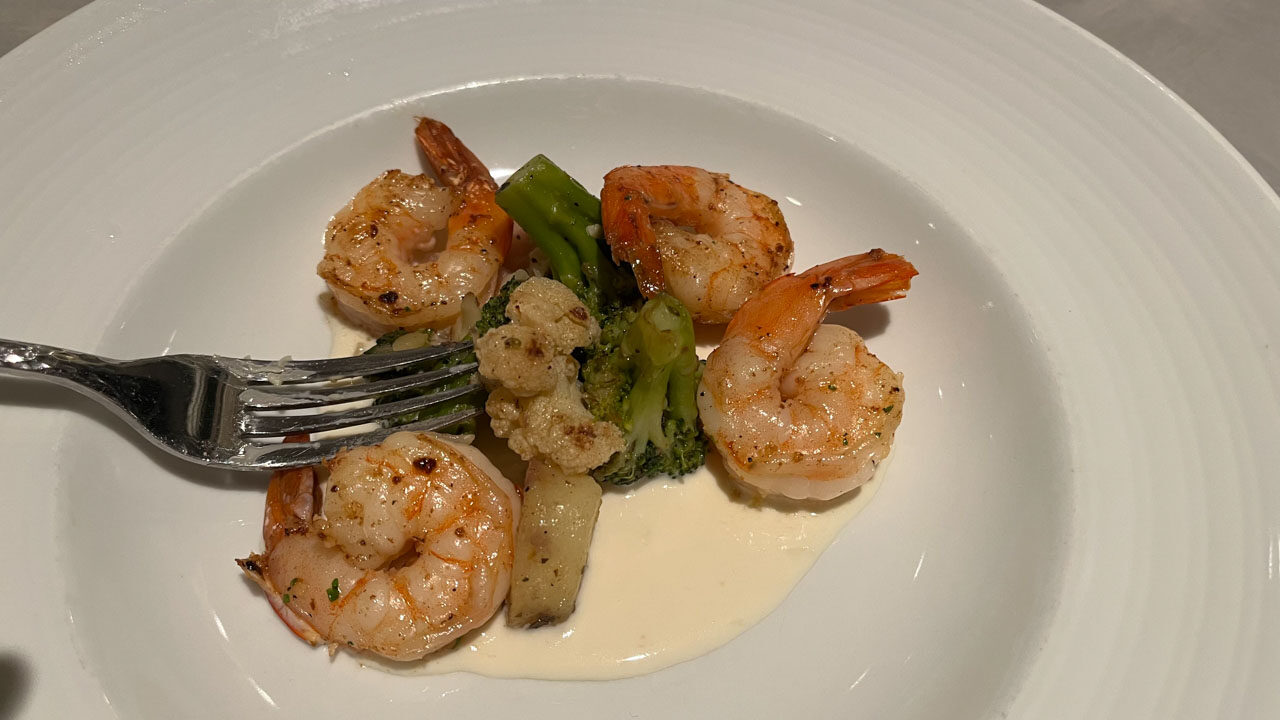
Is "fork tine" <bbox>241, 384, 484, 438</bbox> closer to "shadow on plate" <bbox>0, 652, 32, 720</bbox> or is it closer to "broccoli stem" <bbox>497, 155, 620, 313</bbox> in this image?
"broccoli stem" <bbox>497, 155, 620, 313</bbox>

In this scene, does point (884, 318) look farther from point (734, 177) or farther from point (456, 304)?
point (456, 304)

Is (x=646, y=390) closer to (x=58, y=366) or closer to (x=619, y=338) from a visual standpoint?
(x=619, y=338)

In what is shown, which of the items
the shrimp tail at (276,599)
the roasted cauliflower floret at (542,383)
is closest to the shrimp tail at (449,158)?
the roasted cauliflower floret at (542,383)

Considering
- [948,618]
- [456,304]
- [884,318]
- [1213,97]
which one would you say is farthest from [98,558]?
[1213,97]

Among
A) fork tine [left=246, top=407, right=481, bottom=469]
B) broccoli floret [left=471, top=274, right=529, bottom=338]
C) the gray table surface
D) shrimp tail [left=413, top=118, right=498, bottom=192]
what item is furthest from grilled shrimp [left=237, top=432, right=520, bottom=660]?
the gray table surface

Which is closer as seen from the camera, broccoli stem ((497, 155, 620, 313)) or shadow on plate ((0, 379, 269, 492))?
shadow on plate ((0, 379, 269, 492))

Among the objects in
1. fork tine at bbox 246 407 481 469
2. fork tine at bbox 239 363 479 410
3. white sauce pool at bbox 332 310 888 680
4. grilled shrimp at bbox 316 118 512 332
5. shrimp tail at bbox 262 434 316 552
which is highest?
grilled shrimp at bbox 316 118 512 332
